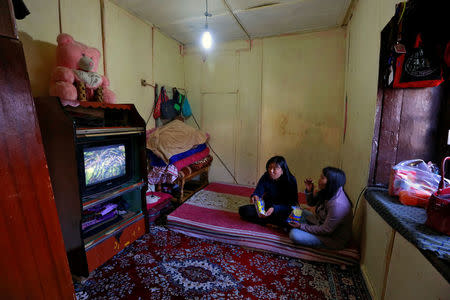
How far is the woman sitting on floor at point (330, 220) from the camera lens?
1.80 metres

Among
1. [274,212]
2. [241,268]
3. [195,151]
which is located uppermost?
[195,151]

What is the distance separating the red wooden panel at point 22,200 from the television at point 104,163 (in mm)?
564

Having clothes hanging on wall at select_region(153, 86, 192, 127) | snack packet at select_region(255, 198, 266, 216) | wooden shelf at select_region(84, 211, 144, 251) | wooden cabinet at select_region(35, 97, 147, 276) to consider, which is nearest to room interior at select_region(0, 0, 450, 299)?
clothes hanging on wall at select_region(153, 86, 192, 127)

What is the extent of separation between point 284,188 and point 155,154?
170cm

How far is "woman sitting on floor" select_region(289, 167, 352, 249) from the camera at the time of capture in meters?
1.80

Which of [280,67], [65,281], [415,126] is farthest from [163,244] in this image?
[280,67]

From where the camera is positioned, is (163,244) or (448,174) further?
(163,244)

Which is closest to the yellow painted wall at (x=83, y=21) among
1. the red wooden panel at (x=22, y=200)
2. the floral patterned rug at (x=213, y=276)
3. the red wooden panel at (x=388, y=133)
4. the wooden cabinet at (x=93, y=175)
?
the wooden cabinet at (x=93, y=175)

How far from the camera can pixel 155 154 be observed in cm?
286

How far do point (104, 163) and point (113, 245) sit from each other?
0.75m

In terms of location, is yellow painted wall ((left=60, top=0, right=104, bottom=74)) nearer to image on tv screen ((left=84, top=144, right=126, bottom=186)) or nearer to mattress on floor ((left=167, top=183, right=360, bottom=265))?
image on tv screen ((left=84, top=144, right=126, bottom=186))

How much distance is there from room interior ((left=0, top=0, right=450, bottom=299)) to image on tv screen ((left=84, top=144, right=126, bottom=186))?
2.27 ft

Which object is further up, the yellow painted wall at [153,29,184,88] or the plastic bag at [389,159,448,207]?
the yellow painted wall at [153,29,184,88]

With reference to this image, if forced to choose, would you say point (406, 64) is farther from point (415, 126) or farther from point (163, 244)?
point (163, 244)
